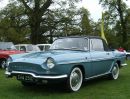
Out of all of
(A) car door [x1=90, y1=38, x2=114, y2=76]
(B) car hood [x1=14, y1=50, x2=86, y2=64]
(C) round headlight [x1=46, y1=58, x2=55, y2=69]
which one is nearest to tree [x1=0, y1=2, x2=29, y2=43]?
(A) car door [x1=90, y1=38, x2=114, y2=76]

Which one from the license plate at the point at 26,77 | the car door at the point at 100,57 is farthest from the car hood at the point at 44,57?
the car door at the point at 100,57

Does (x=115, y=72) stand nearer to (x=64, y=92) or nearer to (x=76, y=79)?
(x=76, y=79)

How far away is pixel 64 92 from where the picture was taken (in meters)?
9.73

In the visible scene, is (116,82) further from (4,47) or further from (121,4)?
(121,4)

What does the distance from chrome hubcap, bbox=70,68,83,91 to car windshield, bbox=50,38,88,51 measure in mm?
1015

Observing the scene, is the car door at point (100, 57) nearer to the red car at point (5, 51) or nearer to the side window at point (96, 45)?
the side window at point (96, 45)

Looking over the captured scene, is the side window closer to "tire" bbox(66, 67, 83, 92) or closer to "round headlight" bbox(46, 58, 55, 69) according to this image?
"tire" bbox(66, 67, 83, 92)

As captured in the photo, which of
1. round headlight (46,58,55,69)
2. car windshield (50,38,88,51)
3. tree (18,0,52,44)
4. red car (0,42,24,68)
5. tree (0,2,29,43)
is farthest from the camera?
tree (0,2,29,43)

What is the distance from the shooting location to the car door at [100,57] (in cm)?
1088

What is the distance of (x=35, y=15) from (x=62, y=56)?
35523 mm

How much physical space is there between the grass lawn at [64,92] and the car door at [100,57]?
0.52 m

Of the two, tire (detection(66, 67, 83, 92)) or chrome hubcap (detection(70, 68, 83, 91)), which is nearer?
tire (detection(66, 67, 83, 92))

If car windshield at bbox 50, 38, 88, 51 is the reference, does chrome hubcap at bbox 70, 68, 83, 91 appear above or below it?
below

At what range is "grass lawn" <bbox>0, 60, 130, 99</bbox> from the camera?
9086 millimetres
